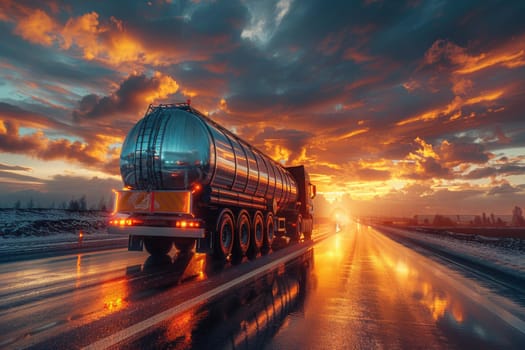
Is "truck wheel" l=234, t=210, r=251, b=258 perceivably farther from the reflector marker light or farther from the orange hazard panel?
the orange hazard panel

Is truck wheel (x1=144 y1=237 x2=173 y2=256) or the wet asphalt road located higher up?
truck wheel (x1=144 y1=237 x2=173 y2=256)

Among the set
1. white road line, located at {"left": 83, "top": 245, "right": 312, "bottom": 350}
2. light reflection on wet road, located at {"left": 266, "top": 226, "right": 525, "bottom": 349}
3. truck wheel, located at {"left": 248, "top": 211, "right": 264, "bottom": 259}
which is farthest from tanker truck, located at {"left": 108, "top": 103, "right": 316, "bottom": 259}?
light reflection on wet road, located at {"left": 266, "top": 226, "right": 525, "bottom": 349}

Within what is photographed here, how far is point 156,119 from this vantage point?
9656 millimetres

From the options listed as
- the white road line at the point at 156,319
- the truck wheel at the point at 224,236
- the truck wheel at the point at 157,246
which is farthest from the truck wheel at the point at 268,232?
the white road line at the point at 156,319

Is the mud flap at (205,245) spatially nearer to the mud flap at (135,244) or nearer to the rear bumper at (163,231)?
the rear bumper at (163,231)

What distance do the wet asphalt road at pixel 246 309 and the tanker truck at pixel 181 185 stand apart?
1.16 meters

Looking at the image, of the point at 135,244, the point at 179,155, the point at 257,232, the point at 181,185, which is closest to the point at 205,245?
the point at 181,185

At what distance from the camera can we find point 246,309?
4.73 m

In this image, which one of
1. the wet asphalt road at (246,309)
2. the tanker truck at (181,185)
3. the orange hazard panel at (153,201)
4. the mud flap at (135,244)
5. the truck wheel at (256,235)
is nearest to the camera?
the wet asphalt road at (246,309)

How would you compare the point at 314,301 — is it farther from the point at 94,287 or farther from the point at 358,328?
the point at 94,287

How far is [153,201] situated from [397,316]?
6489 mm

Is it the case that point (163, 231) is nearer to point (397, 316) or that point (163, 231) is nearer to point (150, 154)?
point (150, 154)

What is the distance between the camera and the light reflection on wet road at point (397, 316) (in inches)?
144

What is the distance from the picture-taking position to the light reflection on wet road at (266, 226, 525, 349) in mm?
3654
